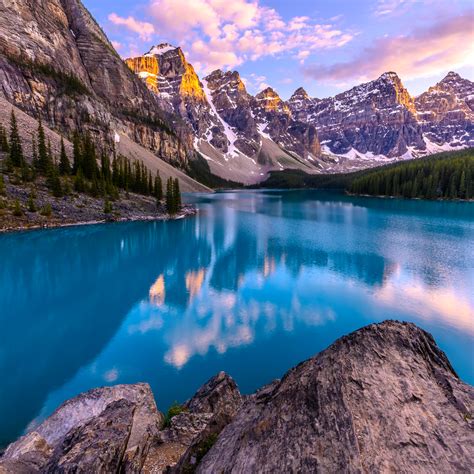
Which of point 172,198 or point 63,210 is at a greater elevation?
point 172,198

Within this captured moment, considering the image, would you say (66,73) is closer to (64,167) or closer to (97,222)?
(64,167)

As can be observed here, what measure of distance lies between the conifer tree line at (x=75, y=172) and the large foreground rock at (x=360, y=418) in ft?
203

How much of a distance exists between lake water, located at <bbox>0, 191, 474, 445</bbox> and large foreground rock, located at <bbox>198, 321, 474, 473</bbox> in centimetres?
925

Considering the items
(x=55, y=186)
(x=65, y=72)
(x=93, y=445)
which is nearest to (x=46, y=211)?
(x=55, y=186)

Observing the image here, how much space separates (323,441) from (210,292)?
22450 millimetres

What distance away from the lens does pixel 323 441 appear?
13.1 feet

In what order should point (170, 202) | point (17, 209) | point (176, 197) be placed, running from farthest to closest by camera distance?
1. point (176, 197)
2. point (170, 202)
3. point (17, 209)

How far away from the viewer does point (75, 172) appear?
229 ft

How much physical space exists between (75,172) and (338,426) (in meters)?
78.7

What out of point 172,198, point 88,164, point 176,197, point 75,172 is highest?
point 88,164

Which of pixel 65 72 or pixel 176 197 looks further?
pixel 65 72

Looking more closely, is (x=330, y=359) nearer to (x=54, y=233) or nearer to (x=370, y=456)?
(x=370, y=456)

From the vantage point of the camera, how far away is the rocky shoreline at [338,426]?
3.81 metres

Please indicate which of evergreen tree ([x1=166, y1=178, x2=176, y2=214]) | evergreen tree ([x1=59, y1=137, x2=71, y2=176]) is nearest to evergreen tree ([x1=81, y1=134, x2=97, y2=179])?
evergreen tree ([x1=59, y1=137, x2=71, y2=176])
